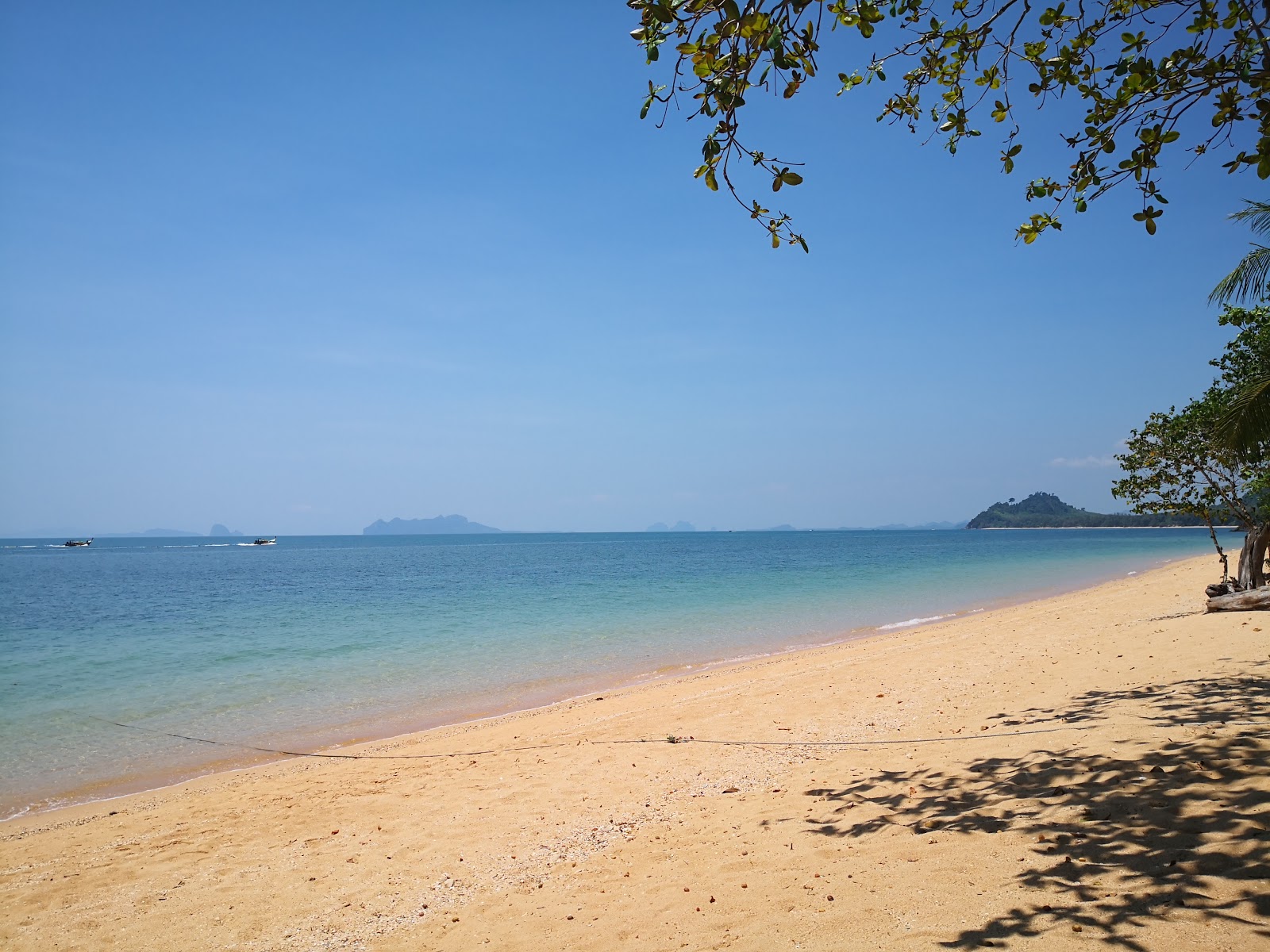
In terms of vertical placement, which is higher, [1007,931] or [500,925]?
[1007,931]

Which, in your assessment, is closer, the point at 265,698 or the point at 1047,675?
the point at 1047,675

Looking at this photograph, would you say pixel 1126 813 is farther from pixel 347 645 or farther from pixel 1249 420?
pixel 347 645

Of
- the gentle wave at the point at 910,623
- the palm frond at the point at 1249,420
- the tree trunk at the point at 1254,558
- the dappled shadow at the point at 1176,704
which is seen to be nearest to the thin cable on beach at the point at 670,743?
the dappled shadow at the point at 1176,704

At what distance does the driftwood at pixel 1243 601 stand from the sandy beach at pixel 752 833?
9.71ft

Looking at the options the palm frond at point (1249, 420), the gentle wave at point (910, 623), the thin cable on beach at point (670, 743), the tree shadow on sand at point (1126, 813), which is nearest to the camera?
the tree shadow on sand at point (1126, 813)

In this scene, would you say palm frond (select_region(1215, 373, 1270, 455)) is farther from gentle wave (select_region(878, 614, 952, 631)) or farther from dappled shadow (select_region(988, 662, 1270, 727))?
gentle wave (select_region(878, 614, 952, 631))

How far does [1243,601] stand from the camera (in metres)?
11.6

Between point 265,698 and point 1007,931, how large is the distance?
13.8 metres

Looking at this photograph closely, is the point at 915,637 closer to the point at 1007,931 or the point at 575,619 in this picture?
the point at 575,619

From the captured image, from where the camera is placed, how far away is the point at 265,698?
1361cm

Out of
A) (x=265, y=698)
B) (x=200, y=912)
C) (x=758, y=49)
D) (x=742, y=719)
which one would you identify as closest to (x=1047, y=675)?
(x=742, y=719)

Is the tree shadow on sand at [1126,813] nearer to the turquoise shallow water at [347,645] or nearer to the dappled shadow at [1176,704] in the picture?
the dappled shadow at [1176,704]

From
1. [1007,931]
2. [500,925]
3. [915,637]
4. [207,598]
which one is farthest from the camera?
[207,598]

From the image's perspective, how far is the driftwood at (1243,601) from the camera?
37.2 ft
